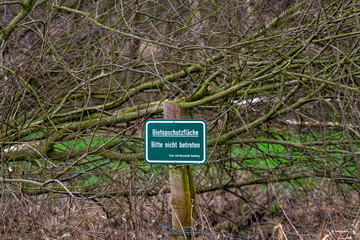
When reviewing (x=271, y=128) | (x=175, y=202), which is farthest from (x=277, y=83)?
(x=175, y=202)

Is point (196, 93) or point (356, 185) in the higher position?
point (196, 93)

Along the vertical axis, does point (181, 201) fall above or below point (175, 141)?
below

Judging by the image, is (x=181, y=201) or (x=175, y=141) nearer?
(x=175, y=141)

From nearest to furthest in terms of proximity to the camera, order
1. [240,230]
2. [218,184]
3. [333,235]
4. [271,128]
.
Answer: [333,235]
[271,128]
[218,184]
[240,230]

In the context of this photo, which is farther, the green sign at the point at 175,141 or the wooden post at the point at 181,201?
the wooden post at the point at 181,201

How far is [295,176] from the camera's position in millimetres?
5574

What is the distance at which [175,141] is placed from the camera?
3.31 m

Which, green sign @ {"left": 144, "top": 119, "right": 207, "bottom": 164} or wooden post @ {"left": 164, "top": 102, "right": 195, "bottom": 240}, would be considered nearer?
green sign @ {"left": 144, "top": 119, "right": 207, "bottom": 164}

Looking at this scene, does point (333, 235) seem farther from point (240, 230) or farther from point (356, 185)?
point (240, 230)

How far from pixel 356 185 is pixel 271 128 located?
1242 mm

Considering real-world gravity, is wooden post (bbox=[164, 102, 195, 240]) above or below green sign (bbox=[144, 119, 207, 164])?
below

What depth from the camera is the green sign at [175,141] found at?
329 centimetres

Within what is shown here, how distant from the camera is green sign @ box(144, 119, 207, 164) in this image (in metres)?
3.29

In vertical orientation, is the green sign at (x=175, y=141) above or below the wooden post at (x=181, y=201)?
above
